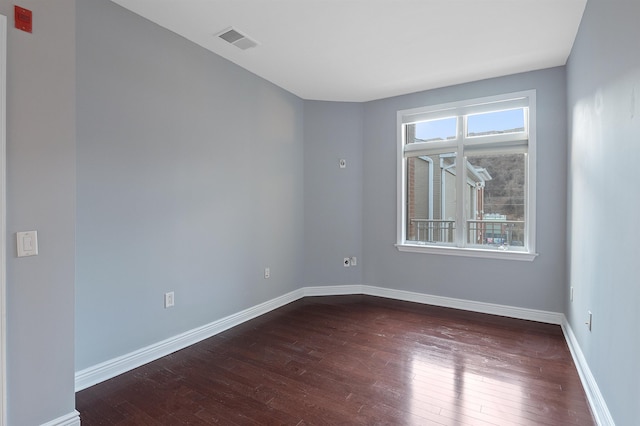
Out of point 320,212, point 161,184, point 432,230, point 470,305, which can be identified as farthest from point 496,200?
point 161,184

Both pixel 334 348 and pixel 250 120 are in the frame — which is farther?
pixel 250 120

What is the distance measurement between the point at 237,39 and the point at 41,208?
80.9 inches

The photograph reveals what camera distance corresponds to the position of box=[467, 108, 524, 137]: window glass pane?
372 centimetres

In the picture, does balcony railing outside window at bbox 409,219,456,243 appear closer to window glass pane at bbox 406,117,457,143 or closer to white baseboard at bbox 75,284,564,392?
white baseboard at bbox 75,284,564,392

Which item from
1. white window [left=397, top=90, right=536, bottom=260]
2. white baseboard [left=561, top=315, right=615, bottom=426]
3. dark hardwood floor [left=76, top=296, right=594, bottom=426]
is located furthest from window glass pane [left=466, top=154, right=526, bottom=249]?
white baseboard [left=561, top=315, right=615, bottom=426]

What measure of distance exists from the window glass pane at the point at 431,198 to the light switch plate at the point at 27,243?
3898mm

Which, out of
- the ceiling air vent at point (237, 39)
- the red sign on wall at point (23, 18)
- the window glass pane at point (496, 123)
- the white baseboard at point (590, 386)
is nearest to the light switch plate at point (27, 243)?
the red sign on wall at point (23, 18)

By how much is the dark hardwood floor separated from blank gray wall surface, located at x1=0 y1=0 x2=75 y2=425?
0.45 metres

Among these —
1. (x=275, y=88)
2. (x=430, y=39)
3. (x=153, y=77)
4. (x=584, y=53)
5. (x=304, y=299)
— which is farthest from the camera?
(x=304, y=299)

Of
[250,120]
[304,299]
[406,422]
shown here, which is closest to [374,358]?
[406,422]

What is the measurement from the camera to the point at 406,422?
1.90m

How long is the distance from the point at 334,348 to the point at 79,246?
2124 millimetres

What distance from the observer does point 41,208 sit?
5.50 feet

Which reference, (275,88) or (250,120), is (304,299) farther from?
(275,88)
